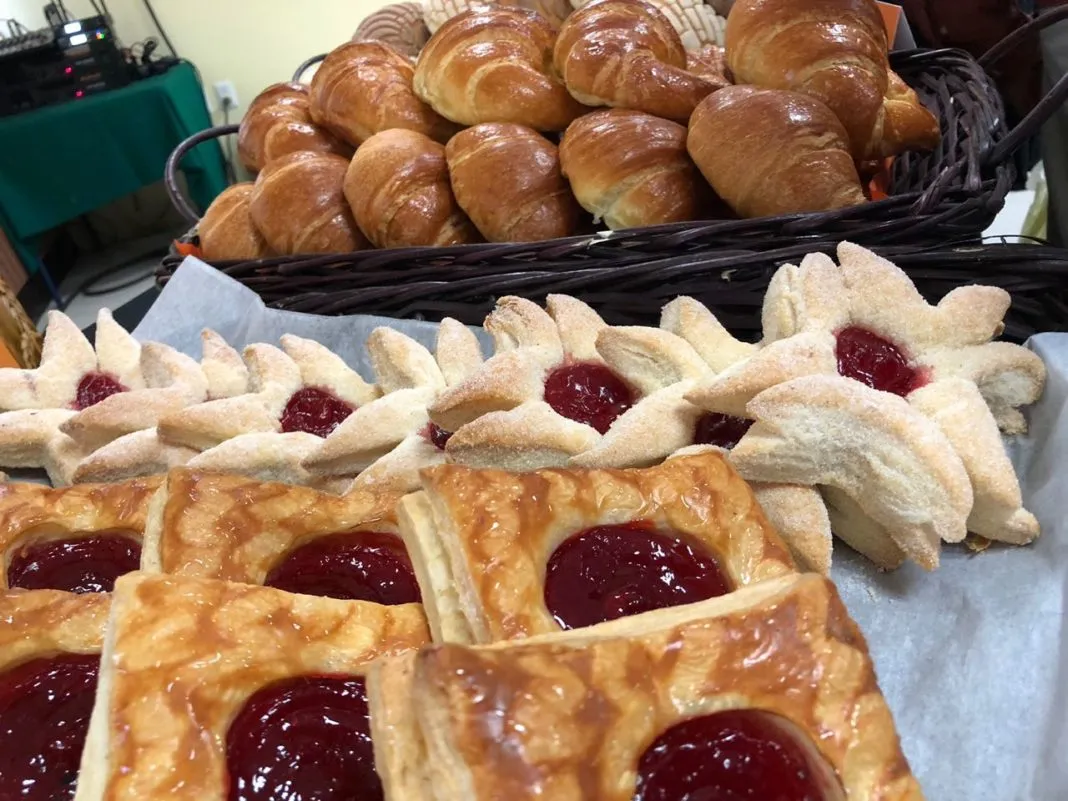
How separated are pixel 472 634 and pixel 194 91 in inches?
233

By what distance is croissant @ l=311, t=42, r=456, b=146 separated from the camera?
2105 millimetres

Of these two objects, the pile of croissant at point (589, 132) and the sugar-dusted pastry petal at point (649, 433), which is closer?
the sugar-dusted pastry petal at point (649, 433)

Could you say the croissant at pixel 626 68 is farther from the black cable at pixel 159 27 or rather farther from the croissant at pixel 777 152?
the black cable at pixel 159 27

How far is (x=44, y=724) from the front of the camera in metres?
0.96

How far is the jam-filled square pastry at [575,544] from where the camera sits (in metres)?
0.94

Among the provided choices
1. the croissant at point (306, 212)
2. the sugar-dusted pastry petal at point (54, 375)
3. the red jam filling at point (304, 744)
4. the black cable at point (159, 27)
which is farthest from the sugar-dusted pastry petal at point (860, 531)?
the black cable at point (159, 27)

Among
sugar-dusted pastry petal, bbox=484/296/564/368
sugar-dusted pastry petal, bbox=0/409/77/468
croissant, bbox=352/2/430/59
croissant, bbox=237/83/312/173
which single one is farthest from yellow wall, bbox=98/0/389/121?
sugar-dusted pastry petal, bbox=484/296/564/368

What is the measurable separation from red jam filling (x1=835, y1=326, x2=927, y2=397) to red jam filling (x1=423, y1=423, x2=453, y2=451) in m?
0.68

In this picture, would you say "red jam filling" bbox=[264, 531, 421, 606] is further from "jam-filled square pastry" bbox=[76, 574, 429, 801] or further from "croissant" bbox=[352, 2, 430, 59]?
"croissant" bbox=[352, 2, 430, 59]

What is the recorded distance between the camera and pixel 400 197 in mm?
1857

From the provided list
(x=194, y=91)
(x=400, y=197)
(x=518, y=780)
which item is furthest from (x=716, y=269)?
(x=194, y=91)

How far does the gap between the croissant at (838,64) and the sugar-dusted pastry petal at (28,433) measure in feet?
5.59

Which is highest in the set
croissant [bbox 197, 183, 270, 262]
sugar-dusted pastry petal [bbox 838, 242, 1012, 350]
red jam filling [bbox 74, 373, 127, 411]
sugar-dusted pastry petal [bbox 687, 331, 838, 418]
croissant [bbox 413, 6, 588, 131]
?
croissant [bbox 413, 6, 588, 131]

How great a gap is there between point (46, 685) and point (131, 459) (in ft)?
1.78
